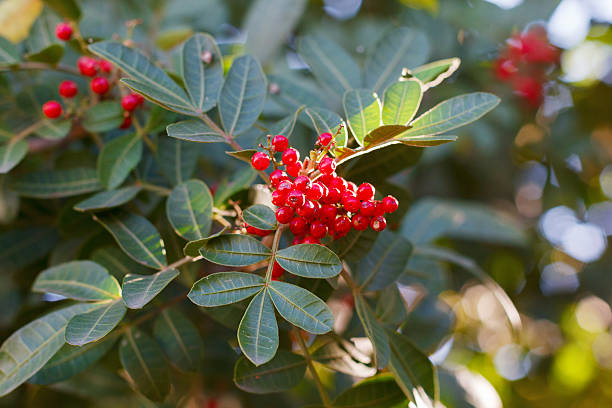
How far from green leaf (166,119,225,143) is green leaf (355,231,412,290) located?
1.17 ft

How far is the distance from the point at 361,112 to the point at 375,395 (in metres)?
0.49

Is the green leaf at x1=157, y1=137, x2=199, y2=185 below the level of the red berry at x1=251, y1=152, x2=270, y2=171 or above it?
below

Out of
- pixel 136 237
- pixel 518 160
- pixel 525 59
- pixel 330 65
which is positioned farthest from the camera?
pixel 518 160

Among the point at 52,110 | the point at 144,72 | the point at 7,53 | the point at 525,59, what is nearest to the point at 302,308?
the point at 144,72

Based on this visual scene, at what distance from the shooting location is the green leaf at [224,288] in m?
0.68

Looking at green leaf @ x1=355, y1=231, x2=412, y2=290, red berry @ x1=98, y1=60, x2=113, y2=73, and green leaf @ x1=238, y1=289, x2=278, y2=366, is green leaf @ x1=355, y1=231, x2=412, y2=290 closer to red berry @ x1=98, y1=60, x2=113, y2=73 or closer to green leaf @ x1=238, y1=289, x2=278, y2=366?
green leaf @ x1=238, y1=289, x2=278, y2=366

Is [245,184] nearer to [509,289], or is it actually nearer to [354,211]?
[354,211]

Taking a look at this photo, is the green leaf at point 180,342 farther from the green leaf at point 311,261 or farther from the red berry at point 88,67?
the red berry at point 88,67

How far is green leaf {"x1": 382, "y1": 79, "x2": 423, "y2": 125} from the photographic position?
79cm

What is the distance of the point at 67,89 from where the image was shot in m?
1.06

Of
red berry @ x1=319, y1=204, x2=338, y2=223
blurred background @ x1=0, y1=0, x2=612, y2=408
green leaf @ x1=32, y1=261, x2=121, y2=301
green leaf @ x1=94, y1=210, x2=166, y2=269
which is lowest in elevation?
blurred background @ x1=0, y1=0, x2=612, y2=408

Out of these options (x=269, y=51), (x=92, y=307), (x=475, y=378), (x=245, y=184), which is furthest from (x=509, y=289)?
(x=92, y=307)

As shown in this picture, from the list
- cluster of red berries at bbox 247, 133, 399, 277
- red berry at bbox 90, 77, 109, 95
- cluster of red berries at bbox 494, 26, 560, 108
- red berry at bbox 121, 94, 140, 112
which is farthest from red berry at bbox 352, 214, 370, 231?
cluster of red berries at bbox 494, 26, 560, 108

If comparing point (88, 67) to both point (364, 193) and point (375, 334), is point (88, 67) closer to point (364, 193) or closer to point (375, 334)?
point (364, 193)
